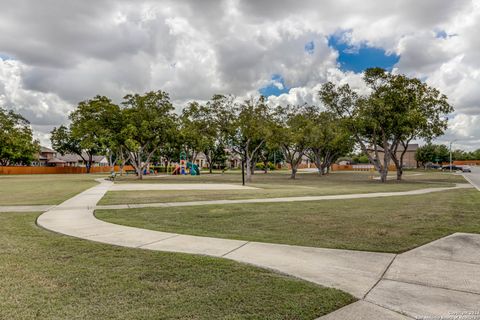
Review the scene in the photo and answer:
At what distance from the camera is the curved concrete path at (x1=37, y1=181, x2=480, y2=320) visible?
3.60 m

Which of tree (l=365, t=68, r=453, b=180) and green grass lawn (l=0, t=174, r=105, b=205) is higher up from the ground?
tree (l=365, t=68, r=453, b=180)

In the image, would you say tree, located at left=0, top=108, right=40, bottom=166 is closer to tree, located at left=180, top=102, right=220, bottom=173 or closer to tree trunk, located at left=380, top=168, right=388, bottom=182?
tree, located at left=180, top=102, right=220, bottom=173

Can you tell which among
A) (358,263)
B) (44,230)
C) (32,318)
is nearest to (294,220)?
(358,263)

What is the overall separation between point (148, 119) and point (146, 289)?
33741 mm

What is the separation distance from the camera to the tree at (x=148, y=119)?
115 feet

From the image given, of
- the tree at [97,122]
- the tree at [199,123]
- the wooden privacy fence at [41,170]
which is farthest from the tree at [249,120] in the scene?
the wooden privacy fence at [41,170]

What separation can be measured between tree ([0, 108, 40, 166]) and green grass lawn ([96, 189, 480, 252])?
167ft

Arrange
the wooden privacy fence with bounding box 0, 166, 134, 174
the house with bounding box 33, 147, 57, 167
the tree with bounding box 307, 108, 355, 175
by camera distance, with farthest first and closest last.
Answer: the house with bounding box 33, 147, 57, 167 → the wooden privacy fence with bounding box 0, 166, 134, 174 → the tree with bounding box 307, 108, 355, 175

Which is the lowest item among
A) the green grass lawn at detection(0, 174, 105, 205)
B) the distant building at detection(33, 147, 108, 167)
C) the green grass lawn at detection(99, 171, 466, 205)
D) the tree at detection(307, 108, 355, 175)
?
the green grass lawn at detection(99, 171, 466, 205)

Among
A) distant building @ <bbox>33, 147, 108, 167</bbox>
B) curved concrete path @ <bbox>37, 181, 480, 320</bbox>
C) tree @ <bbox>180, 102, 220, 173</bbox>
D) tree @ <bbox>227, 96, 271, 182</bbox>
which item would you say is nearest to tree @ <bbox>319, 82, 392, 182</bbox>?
tree @ <bbox>227, 96, 271, 182</bbox>

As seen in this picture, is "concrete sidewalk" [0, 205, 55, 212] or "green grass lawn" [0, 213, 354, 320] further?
"concrete sidewalk" [0, 205, 55, 212]

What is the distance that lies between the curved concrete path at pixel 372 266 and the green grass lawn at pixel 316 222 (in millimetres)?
562

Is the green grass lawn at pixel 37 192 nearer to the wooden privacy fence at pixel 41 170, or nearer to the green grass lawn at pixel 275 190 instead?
the green grass lawn at pixel 275 190

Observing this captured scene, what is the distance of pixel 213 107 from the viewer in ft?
116
